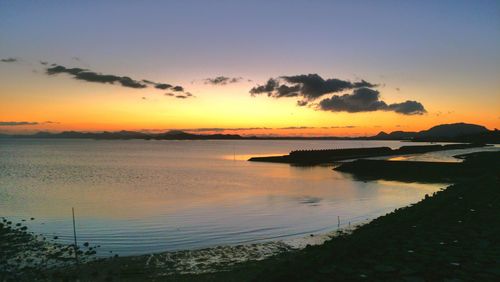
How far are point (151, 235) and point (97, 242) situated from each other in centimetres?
265

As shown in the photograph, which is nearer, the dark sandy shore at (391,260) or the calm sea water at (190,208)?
the dark sandy shore at (391,260)

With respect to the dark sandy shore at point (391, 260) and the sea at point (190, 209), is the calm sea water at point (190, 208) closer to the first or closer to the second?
the sea at point (190, 209)

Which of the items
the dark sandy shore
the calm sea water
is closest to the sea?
the calm sea water

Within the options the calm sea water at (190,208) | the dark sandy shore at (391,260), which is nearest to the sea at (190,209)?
the calm sea water at (190,208)

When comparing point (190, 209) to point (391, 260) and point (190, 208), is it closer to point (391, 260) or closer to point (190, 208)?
point (190, 208)

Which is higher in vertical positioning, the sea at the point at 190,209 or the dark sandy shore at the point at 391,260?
the dark sandy shore at the point at 391,260

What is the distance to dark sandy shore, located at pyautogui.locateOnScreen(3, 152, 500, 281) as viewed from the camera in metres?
9.05

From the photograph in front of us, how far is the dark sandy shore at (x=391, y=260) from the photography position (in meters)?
9.05

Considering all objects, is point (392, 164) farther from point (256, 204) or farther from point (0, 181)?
point (0, 181)

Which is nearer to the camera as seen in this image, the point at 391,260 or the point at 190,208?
the point at 391,260

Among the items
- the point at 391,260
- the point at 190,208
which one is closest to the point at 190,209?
the point at 190,208

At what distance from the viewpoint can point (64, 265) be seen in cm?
1392

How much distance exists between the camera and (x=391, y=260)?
10.1m

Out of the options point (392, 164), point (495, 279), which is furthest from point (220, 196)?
point (392, 164)
